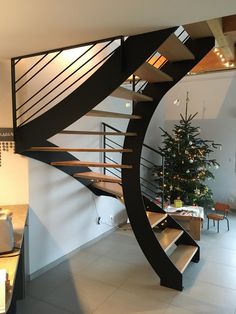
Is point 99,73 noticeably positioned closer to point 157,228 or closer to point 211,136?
point 157,228

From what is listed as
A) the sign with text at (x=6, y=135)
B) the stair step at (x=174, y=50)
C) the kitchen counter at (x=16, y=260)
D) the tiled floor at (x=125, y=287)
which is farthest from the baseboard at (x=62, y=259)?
the stair step at (x=174, y=50)

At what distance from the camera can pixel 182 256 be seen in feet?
10.6

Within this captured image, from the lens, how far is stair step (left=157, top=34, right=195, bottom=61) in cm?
190

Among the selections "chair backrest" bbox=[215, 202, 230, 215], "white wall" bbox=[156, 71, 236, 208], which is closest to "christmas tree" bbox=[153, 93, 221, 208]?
"chair backrest" bbox=[215, 202, 230, 215]

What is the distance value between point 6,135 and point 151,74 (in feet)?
5.26

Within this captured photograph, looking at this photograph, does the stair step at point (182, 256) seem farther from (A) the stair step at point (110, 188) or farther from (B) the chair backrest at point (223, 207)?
(B) the chair backrest at point (223, 207)

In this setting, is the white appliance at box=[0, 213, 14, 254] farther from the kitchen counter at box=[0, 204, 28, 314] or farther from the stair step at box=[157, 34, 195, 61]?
the stair step at box=[157, 34, 195, 61]

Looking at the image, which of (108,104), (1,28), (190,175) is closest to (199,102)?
(190,175)

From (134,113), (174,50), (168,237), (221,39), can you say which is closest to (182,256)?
(168,237)

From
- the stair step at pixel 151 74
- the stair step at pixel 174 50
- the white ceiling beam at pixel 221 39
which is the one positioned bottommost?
the stair step at pixel 151 74

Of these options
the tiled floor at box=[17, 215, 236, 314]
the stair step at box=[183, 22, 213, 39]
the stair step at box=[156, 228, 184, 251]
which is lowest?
the tiled floor at box=[17, 215, 236, 314]

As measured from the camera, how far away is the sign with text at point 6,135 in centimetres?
271

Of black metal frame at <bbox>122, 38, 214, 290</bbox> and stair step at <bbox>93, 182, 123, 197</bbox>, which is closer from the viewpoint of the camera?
black metal frame at <bbox>122, 38, 214, 290</bbox>

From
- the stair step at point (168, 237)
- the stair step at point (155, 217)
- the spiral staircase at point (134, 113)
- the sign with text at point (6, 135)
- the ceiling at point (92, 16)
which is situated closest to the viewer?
the ceiling at point (92, 16)
